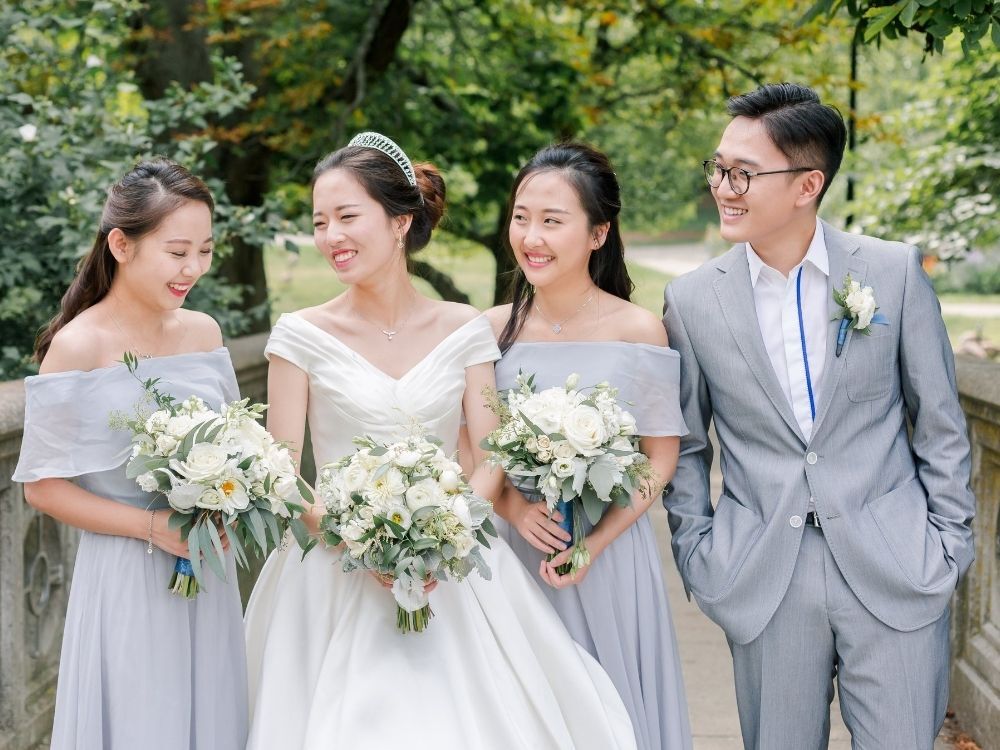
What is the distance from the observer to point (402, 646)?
326cm

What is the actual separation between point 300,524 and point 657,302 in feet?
62.1

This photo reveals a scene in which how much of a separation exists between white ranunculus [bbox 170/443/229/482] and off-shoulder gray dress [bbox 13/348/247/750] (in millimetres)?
262

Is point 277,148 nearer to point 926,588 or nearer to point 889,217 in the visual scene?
point 889,217

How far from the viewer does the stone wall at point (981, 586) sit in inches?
183

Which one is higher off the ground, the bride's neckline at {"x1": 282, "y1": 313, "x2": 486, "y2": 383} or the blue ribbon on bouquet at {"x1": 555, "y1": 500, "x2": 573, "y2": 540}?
the bride's neckline at {"x1": 282, "y1": 313, "x2": 486, "y2": 383}

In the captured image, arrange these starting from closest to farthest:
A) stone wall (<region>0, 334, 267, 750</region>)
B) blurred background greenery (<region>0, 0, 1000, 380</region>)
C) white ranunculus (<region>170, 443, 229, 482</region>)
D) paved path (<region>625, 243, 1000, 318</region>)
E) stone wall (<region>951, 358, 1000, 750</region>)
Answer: white ranunculus (<region>170, 443, 229, 482</region>)
stone wall (<region>0, 334, 267, 750</region>)
stone wall (<region>951, 358, 1000, 750</region>)
blurred background greenery (<region>0, 0, 1000, 380</region>)
paved path (<region>625, 243, 1000, 318</region>)

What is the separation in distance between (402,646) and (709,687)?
271 centimetres

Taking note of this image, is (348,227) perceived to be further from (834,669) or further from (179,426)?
(834,669)

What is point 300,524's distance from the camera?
3.20m

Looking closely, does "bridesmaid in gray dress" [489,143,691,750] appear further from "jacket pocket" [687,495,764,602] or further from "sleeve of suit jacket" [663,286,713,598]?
"jacket pocket" [687,495,764,602]

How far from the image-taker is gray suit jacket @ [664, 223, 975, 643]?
330 cm

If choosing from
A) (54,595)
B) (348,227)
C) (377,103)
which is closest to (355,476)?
(348,227)

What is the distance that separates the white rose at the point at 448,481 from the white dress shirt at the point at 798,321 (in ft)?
3.17

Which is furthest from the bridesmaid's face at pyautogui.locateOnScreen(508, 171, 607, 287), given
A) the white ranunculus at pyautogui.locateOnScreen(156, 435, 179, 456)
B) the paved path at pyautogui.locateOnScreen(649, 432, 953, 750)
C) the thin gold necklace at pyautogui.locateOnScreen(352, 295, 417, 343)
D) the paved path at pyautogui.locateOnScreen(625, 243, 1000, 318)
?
the paved path at pyautogui.locateOnScreen(625, 243, 1000, 318)
